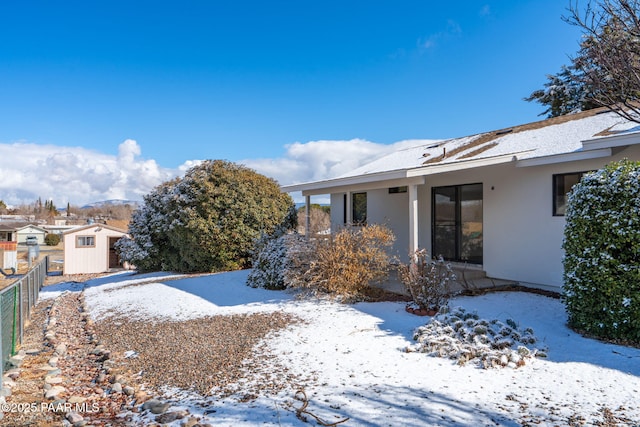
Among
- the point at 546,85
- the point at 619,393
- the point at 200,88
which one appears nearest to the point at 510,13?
the point at 619,393

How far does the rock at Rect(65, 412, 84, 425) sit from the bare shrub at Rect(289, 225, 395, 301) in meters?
4.56

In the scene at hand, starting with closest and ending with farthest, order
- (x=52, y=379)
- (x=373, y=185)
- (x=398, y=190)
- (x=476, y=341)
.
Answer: (x=52, y=379)
(x=476, y=341)
(x=373, y=185)
(x=398, y=190)

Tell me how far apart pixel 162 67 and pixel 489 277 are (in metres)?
14.0

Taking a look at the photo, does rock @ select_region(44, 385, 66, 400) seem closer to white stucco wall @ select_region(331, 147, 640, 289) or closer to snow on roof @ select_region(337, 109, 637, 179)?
white stucco wall @ select_region(331, 147, 640, 289)

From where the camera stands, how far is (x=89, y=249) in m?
23.4

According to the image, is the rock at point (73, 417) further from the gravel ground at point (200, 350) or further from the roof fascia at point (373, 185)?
the roof fascia at point (373, 185)

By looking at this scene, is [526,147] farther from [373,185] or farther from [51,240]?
[51,240]

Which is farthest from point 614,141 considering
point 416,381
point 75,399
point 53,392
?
point 53,392

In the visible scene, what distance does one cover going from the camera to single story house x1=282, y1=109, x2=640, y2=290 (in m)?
7.63

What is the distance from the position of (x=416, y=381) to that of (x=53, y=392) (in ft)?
12.4

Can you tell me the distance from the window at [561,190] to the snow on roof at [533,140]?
0.57m

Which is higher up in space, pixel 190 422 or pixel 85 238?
pixel 85 238

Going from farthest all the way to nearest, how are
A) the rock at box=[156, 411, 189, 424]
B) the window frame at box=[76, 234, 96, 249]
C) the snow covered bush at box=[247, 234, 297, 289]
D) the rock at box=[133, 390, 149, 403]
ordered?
1. the window frame at box=[76, 234, 96, 249]
2. the snow covered bush at box=[247, 234, 297, 289]
3. the rock at box=[133, 390, 149, 403]
4. the rock at box=[156, 411, 189, 424]

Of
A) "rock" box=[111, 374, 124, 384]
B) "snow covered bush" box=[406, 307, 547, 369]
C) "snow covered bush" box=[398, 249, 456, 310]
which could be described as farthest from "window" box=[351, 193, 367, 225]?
"rock" box=[111, 374, 124, 384]
